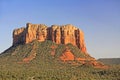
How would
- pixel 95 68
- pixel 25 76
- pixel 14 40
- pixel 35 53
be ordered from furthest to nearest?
pixel 14 40 < pixel 35 53 < pixel 95 68 < pixel 25 76

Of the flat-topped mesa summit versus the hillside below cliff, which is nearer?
the hillside below cliff

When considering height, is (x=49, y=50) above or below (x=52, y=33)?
below

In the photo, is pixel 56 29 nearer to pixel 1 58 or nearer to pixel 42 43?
pixel 42 43

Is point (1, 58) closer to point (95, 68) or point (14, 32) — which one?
point (14, 32)

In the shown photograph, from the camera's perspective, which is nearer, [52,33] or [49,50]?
[49,50]

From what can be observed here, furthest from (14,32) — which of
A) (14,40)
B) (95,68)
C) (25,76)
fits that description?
(25,76)

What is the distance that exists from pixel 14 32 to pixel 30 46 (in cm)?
1192

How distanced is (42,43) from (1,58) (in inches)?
657

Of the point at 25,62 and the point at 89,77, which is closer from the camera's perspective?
the point at 89,77

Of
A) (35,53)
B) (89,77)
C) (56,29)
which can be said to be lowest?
(89,77)

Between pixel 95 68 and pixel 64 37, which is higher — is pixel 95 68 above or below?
below

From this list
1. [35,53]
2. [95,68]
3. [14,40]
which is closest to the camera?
[95,68]

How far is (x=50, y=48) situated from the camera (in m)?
146

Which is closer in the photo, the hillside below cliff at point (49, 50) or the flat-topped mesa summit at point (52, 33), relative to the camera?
the hillside below cliff at point (49, 50)
